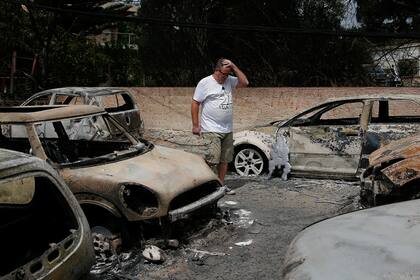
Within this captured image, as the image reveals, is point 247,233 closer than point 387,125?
Yes

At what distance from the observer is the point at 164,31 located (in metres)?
18.4

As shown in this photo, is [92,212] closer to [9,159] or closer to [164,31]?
[9,159]

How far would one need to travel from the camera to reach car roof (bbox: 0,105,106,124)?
5742 mm

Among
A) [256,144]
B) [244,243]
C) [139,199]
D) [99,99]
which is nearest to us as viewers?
[139,199]

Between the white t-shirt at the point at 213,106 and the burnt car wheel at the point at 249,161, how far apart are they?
6.37 feet

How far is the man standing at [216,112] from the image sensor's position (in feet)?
24.0

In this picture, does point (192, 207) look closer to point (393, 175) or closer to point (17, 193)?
point (17, 193)

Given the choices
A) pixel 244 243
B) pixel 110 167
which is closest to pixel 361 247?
pixel 244 243

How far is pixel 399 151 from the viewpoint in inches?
249

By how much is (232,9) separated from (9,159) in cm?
1417

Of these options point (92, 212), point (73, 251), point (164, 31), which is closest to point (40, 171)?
point (73, 251)

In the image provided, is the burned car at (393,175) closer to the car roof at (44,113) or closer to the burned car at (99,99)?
the car roof at (44,113)

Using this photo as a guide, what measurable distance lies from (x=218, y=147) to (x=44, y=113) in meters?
2.35

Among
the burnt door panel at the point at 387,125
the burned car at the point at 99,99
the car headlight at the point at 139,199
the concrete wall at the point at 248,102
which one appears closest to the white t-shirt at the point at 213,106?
the car headlight at the point at 139,199
